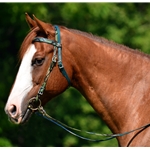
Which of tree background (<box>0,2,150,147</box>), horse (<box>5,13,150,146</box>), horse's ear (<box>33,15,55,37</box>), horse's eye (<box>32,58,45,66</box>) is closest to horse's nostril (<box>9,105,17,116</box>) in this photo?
horse (<box>5,13,150,146</box>)

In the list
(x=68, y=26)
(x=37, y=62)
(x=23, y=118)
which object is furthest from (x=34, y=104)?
(x=68, y=26)

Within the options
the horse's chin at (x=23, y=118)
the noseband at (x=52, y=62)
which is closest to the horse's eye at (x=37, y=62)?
the noseband at (x=52, y=62)

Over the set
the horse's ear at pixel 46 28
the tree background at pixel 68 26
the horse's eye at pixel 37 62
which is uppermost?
the horse's ear at pixel 46 28

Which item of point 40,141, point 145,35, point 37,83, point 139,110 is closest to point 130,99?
point 139,110

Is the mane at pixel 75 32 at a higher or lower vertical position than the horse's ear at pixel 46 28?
lower

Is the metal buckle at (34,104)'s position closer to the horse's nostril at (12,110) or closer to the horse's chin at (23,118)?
the horse's chin at (23,118)

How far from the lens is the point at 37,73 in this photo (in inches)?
215

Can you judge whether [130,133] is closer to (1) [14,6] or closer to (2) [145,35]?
(1) [14,6]

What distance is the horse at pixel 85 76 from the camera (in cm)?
540

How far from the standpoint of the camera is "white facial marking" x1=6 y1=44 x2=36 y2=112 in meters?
5.38

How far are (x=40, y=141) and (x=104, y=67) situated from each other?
7.69 metres

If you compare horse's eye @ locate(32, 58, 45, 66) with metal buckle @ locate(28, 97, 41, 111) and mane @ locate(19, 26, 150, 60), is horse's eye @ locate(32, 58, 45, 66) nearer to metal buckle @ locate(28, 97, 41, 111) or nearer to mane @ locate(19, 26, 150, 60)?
mane @ locate(19, 26, 150, 60)

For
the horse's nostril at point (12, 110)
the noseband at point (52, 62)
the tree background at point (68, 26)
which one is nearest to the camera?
the horse's nostril at point (12, 110)

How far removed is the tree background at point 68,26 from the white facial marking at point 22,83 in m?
5.96
